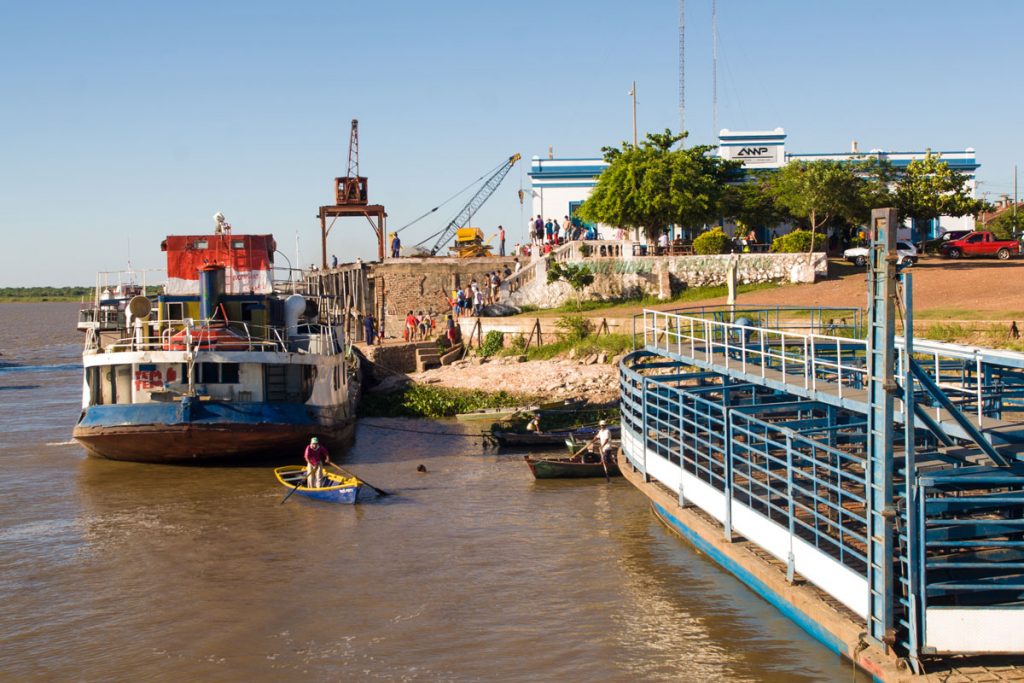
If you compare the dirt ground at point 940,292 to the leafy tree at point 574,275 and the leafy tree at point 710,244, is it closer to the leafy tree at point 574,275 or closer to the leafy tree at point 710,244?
the leafy tree at point 574,275

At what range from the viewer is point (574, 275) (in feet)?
137

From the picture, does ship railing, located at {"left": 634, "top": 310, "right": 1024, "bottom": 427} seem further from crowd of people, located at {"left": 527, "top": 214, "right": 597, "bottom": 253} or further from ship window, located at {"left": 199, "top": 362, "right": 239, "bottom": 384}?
crowd of people, located at {"left": 527, "top": 214, "right": 597, "bottom": 253}

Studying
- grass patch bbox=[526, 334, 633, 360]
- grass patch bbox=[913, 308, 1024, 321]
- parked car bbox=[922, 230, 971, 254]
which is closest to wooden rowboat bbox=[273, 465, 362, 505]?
grass patch bbox=[526, 334, 633, 360]

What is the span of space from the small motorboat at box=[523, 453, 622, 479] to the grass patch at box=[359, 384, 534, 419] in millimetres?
9988

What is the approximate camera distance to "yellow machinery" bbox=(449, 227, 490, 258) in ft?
174

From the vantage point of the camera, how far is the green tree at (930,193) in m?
43.1

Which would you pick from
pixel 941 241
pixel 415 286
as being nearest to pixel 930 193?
pixel 941 241

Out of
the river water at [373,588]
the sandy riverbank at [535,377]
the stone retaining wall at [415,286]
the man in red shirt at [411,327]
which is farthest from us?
the stone retaining wall at [415,286]

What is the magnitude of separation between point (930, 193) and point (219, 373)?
32017 mm

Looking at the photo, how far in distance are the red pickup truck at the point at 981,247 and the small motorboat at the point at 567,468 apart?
27.6 m

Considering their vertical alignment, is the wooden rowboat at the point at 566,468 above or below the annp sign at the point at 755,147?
below

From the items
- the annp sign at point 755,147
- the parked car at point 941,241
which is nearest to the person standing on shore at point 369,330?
the annp sign at point 755,147

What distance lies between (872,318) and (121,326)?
2327 centimetres

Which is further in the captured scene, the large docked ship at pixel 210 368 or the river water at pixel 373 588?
the large docked ship at pixel 210 368
